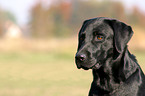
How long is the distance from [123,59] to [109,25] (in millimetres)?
708

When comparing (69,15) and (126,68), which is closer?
(126,68)

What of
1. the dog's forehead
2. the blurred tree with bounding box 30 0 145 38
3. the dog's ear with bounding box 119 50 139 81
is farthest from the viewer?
the blurred tree with bounding box 30 0 145 38

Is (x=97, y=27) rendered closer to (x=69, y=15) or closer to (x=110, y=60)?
(x=110, y=60)

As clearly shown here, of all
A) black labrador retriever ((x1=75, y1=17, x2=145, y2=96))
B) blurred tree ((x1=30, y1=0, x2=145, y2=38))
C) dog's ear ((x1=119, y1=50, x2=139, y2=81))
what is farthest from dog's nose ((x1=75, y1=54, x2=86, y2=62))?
blurred tree ((x1=30, y1=0, x2=145, y2=38))

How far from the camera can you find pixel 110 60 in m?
4.96

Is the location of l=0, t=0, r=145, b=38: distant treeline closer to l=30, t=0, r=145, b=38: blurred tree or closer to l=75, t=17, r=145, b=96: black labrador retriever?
l=30, t=0, r=145, b=38: blurred tree

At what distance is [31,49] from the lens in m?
36.9

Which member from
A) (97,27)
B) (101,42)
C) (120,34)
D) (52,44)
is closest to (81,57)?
(101,42)

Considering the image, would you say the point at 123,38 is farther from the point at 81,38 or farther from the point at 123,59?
the point at 81,38

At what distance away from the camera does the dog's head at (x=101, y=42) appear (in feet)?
15.8

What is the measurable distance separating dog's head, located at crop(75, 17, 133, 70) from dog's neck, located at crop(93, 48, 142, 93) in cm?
11

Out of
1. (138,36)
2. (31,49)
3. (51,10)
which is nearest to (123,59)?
(31,49)

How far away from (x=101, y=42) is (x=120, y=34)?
38cm

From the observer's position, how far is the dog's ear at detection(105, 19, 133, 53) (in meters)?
4.83
